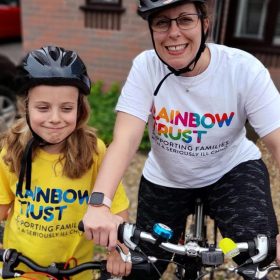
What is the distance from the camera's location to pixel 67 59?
203 cm

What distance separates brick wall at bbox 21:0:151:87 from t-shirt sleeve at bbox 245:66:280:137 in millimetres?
5302

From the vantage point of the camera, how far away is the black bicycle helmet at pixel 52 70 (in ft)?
6.35

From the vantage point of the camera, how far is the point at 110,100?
23.2ft

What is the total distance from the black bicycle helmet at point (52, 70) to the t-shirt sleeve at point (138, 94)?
220 mm

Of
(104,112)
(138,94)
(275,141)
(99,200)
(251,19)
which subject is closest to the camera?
(99,200)

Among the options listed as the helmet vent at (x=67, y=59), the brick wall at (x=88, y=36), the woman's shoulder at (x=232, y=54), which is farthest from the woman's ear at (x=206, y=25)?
the brick wall at (x=88, y=36)

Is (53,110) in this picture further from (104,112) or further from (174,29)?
(104,112)

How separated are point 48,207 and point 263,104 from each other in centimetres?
120

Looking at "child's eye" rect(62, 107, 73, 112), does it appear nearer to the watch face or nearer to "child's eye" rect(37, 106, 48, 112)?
"child's eye" rect(37, 106, 48, 112)

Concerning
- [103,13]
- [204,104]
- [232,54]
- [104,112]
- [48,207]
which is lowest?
[104,112]

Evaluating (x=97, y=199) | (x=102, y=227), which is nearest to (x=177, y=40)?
(x=97, y=199)

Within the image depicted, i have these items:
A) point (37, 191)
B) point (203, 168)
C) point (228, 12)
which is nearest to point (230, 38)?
point (228, 12)

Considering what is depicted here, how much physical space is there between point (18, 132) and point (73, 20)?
5.70 m

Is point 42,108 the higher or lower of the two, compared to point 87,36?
higher
